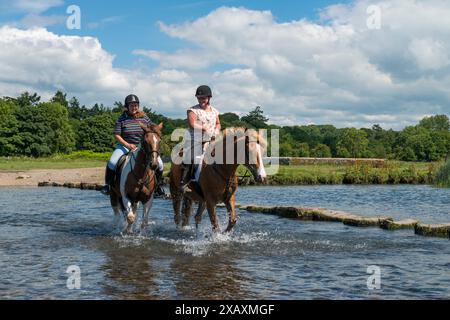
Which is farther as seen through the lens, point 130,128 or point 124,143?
point 130,128

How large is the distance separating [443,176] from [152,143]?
2539 cm

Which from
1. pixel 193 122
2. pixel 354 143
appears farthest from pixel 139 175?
pixel 354 143

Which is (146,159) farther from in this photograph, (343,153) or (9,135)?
(343,153)

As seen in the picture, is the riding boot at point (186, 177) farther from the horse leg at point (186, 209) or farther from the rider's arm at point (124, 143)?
the rider's arm at point (124, 143)

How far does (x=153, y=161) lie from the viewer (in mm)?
11664

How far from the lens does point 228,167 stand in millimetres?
11461

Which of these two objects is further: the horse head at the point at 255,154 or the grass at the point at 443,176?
the grass at the point at 443,176

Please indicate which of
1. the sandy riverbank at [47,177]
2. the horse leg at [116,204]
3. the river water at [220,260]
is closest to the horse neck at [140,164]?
the river water at [220,260]

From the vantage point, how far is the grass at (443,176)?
103 feet

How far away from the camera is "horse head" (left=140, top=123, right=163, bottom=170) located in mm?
11719

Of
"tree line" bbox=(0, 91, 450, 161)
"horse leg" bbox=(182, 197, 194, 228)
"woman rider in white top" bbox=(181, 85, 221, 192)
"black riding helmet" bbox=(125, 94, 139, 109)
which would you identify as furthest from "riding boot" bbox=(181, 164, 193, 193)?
"tree line" bbox=(0, 91, 450, 161)

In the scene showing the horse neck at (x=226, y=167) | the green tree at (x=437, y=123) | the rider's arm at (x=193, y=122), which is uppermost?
the green tree at (x=437, y=123)

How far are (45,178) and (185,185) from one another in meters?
29.9
